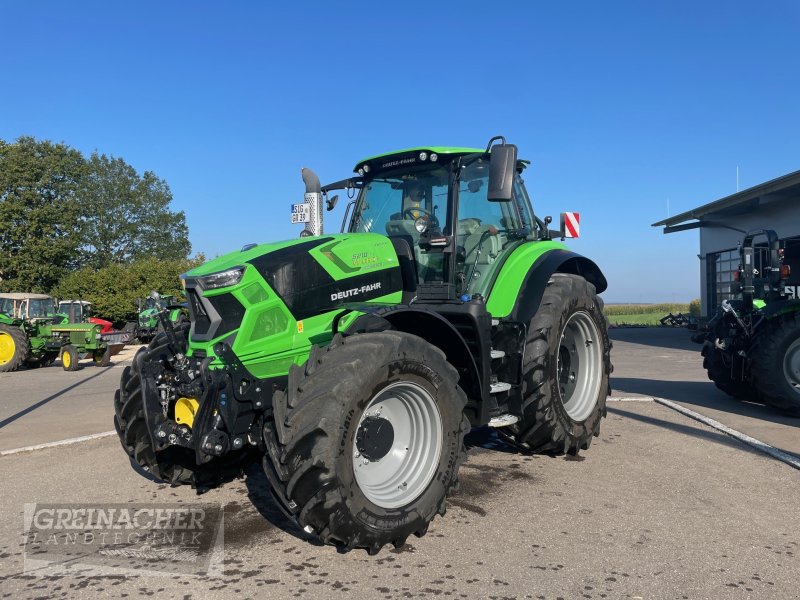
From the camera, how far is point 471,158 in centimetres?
552

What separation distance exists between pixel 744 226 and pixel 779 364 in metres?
16.1

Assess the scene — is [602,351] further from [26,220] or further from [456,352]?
[26,220]

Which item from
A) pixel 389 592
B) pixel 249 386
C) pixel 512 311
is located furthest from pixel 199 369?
pixel 512 311

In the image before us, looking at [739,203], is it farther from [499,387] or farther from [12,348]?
[12,348]

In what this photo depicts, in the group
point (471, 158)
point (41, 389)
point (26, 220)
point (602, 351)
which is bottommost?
point (41, 389)

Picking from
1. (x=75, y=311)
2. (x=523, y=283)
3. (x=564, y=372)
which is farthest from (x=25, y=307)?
(x=523, y=283)

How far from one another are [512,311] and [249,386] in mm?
2373

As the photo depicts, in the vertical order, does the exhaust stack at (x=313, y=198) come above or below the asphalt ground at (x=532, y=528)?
above

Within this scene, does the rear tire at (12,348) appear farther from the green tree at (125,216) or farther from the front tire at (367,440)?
the green tree at (125,216)

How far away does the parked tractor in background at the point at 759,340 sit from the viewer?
7680 millimetres

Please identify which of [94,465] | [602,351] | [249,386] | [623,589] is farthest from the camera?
[602,351]

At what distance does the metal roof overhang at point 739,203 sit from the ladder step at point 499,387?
14.6 metres

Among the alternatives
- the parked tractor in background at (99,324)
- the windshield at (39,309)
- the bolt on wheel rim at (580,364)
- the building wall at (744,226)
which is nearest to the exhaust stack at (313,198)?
the bolt on wheel rim at (580,364)

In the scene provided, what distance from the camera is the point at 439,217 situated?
5.51 meters
